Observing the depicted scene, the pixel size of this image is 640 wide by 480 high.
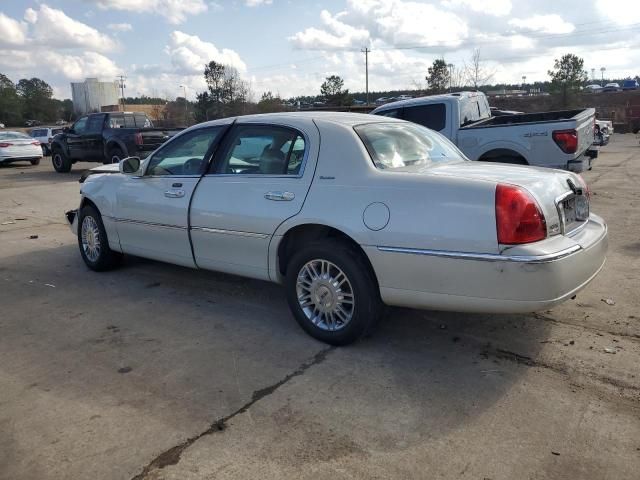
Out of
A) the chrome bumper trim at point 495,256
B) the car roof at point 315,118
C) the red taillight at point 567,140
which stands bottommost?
the chrome bumper trim at point 495,256

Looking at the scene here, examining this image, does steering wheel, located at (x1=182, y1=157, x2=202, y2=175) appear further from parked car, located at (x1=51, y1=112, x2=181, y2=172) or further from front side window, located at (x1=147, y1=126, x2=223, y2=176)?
parked car, located at (x1=51, y1=112, x2=181, y2=172)

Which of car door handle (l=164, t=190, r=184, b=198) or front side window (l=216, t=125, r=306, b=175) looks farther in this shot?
car door handle (l=164, t=190, r=184, b=198)

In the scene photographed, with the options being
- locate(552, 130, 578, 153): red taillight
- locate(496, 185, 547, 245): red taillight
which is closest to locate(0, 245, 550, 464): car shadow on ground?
locate(496, 185, 547, 245): red taillight

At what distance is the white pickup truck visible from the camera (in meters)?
8.36

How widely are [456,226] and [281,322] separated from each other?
5.91 ft

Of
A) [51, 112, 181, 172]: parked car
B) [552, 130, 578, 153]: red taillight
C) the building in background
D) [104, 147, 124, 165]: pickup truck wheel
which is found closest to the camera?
[552, 130, 578, 153]: red taillight

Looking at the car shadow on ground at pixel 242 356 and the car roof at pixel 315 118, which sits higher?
the car roof at pixel 315 118

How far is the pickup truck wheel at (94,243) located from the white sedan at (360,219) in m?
0.84

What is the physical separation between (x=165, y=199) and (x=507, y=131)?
19.0 ft

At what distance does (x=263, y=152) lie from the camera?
452 centimetres

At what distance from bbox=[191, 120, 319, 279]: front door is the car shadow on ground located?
0.57 m

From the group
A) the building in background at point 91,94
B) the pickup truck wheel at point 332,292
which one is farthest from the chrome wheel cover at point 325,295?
the building in background at point 91,94

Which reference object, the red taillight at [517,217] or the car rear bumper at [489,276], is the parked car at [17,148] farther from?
the red taillight at [517,217]

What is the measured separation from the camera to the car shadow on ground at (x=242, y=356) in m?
3.23
